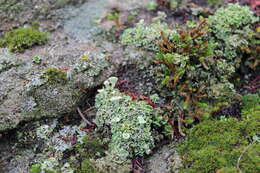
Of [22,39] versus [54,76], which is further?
[22,39]

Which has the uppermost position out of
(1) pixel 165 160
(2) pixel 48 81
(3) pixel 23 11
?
(3) pixel 23 11

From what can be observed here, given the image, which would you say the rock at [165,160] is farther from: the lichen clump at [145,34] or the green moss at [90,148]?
the lichen clump at [145,34]

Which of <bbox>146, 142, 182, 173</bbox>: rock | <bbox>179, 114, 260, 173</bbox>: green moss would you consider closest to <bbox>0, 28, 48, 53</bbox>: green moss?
<bbox>146, 142, 182, 173</bbox>: rock

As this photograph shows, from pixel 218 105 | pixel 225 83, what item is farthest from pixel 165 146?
pixel 225 83

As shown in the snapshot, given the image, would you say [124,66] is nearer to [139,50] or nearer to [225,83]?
[139,50]

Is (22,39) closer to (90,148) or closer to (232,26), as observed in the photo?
(90,148)

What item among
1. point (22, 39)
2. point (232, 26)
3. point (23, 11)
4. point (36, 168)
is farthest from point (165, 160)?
point (23, 11)

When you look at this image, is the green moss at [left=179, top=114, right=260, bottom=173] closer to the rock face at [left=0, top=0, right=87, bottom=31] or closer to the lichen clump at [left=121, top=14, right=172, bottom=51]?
the lichen clump at [left=121, top=14, right=172, bottom=51]
